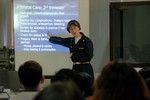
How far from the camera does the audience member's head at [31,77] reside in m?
2.69

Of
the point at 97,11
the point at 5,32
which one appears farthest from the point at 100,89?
the point at 5,32

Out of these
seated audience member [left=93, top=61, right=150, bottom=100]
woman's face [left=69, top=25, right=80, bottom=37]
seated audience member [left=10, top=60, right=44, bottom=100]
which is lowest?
seated audience member [left=10, top=60, right=44, bottom=100]

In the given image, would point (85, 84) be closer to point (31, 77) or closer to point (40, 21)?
point (31, 77)

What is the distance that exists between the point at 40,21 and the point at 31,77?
2.85 metres

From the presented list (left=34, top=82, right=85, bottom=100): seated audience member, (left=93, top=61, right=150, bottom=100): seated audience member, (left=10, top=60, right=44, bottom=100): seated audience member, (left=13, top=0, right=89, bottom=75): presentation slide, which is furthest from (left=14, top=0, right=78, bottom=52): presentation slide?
(left=34, top=82, right=85, bottom=100): seated audience member

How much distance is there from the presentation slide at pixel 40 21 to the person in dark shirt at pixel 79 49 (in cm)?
41

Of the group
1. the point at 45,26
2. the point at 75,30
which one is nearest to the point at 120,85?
the point at 75,30

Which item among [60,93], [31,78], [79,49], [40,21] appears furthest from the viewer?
[40,21]

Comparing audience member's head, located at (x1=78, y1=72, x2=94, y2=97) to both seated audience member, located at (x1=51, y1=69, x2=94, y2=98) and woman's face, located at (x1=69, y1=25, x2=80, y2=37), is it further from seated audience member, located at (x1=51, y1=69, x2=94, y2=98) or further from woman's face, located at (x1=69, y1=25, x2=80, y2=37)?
woman's face, located at (x1=69, y1=25, x2=80, y2=37)

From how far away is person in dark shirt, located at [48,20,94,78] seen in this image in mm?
4906

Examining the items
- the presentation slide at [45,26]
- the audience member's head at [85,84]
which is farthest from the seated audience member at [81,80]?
the presentation slide at [45,26]

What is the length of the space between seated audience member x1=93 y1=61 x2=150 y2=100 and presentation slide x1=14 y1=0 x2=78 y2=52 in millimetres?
4038

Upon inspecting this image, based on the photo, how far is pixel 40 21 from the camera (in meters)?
5.49

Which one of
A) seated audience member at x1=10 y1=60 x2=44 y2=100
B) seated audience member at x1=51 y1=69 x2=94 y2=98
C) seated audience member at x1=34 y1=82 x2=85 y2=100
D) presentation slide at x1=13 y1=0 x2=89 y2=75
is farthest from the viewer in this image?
presentation slide at x1=13 y1=0 x2=89 y2=75
